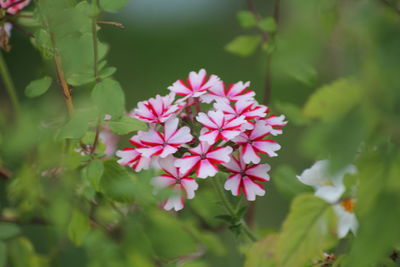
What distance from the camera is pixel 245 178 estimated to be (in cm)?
85

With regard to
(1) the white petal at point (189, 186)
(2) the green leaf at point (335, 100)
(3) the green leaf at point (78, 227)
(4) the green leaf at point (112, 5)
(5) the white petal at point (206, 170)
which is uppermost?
(2) the green leaf at point (335, 100)

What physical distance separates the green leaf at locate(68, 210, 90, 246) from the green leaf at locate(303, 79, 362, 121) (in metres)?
0.45

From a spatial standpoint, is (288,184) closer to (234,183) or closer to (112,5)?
(234,183)

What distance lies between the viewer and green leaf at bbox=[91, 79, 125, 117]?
782 mm

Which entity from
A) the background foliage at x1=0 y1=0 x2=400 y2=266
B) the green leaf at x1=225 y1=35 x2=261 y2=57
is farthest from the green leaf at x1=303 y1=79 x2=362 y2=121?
the green leaf at x1=225 y1=35 x2=261 y2=57

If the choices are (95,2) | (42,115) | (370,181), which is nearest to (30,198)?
(42,115)

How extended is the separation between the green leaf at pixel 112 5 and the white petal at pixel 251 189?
0.30m

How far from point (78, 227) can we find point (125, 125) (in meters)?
0.17

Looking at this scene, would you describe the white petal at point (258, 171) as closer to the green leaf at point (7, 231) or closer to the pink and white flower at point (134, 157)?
the pink and white flower at point (134, 157)

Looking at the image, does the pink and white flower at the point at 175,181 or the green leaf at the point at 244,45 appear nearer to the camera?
the pink and white flower at the point at 175,181

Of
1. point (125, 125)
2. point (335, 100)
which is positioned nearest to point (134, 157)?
point (125, 125)

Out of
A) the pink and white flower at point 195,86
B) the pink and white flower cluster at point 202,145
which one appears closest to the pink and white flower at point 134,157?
the pink and white flower cluster at point 202,145

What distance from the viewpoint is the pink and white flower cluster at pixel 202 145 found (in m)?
0.80

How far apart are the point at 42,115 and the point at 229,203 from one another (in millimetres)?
340
